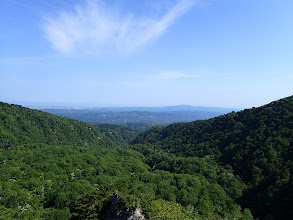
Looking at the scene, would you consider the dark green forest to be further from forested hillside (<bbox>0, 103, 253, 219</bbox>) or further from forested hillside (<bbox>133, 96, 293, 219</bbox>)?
forested hillside (<bbox>133, 96, 293, 219</bbox>)

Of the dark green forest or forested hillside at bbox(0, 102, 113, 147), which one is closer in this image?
the dark green forest

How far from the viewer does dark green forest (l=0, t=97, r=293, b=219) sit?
26719 millimetres

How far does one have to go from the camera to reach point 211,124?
111m

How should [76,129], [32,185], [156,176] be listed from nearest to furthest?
[32,185]
[156,176]
[76,129]

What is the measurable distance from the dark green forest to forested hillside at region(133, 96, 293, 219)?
10.3 inches

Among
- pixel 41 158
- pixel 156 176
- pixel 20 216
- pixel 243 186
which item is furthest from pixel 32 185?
pixel 243 186

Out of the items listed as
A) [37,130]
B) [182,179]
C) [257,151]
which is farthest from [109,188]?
[37,130]

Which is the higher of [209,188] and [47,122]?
[47,122]

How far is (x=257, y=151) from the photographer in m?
62.1

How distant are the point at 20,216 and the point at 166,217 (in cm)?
3129

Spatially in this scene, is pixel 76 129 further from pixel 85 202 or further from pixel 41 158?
pixel 85 202

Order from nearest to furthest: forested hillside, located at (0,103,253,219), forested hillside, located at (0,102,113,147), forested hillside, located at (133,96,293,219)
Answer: forested hillside, located at (0,103,253,219), forested hillside, located at (133,96,293,219), forested hillside, located at (0,102,113,147)

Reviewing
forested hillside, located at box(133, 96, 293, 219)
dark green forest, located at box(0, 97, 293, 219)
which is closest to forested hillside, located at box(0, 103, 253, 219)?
dark green forest, located at box(0, 97, 293, 219)

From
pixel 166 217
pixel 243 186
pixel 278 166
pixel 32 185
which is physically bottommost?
pixel 243 186
